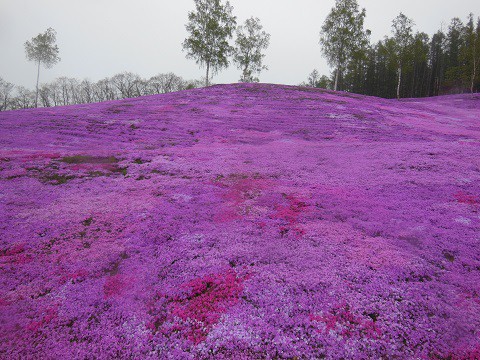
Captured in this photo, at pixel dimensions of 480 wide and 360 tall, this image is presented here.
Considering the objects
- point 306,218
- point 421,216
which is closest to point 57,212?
point 306,218

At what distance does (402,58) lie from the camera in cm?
4834

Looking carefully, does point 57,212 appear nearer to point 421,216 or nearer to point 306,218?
point 306,218

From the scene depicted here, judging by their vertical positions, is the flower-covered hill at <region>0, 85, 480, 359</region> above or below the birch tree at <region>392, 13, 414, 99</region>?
below

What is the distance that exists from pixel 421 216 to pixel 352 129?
1265cm

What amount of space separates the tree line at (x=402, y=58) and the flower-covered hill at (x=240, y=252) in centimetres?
3666

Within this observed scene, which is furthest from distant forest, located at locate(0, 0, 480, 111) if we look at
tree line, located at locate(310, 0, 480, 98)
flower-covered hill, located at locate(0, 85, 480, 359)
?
flower-covered hill, located at locate(0, 85, 480, 359)

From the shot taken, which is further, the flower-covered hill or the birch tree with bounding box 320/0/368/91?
the birch tree with bounding box 320/0/368/91

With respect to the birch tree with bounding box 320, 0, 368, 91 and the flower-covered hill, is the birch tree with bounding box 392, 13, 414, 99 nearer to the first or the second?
the birch tree with bounding box 320, 0, 368, 91

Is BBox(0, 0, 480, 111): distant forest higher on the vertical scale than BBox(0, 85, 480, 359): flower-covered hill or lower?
higher

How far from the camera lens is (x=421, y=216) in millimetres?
7613

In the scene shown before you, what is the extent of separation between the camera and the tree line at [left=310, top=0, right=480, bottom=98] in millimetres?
44094

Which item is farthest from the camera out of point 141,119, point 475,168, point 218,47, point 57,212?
point 218,47

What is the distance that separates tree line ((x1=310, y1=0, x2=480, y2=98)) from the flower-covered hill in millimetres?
36661

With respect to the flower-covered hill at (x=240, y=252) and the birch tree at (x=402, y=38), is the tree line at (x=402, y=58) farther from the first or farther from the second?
the flower-covered hill at (x=240, y=252)
